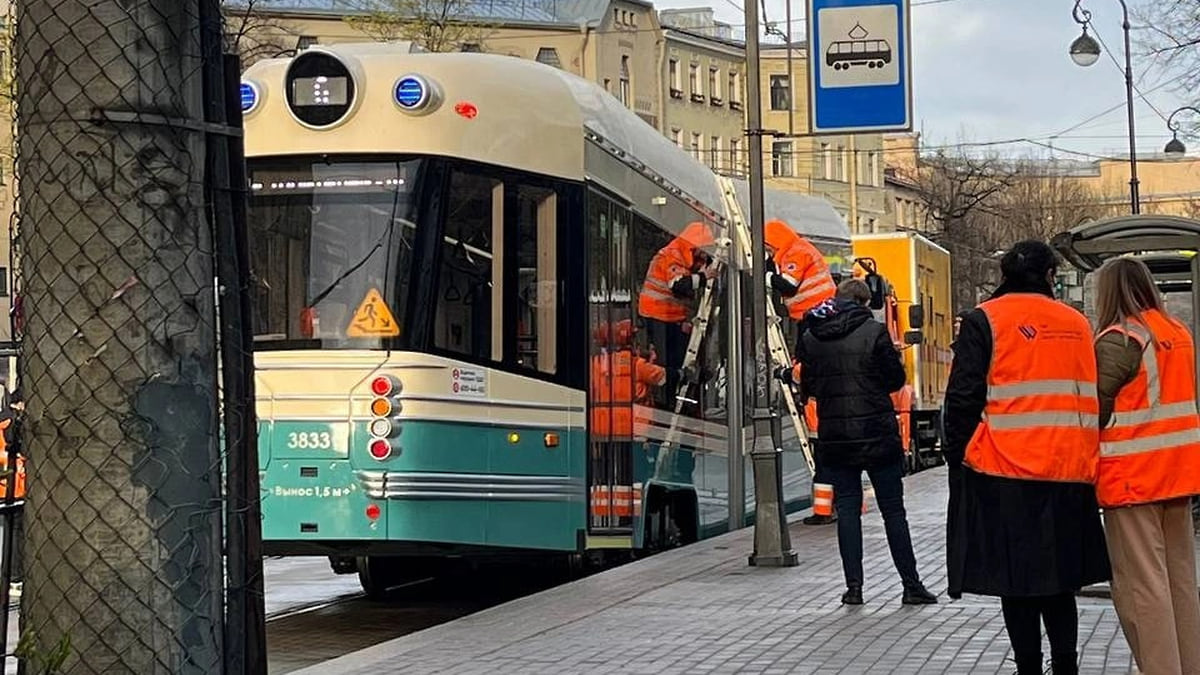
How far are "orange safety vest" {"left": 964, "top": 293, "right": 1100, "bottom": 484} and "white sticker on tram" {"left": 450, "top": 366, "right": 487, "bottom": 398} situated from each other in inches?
178

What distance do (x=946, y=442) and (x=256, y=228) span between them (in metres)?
5.36

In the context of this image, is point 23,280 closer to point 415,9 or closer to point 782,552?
point 782,552

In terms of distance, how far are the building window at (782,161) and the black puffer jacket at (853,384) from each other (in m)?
73.5

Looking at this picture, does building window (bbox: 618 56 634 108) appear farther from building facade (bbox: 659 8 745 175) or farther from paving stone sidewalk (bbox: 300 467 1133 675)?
paving stone sidewalk (bbox: 300 467 1133 675)

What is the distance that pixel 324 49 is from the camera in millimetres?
11938

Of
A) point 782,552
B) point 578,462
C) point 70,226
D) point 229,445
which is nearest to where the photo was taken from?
point 70,226

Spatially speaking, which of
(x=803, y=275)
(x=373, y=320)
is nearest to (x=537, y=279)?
(x=373, y=320)

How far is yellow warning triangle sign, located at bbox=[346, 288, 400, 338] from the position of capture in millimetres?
11211

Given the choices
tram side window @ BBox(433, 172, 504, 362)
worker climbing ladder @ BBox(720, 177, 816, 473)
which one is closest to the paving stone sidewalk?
tram side window @ BBox(433, 172, 504, 362)

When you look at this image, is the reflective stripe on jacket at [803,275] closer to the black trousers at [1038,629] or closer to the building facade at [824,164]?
the black trousers at [1038,629]

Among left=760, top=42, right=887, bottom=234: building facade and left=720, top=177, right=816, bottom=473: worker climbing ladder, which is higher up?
left=760, top=42, right=887, bottom=234: building facade

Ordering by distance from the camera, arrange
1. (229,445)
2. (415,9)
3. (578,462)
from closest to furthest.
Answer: (229,445)
(578,462)
(415,9)

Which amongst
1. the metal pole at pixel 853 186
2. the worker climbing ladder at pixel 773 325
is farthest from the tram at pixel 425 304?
the metal pole at pixel 853 186

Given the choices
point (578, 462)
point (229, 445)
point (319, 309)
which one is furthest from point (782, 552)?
point (229, 445)
